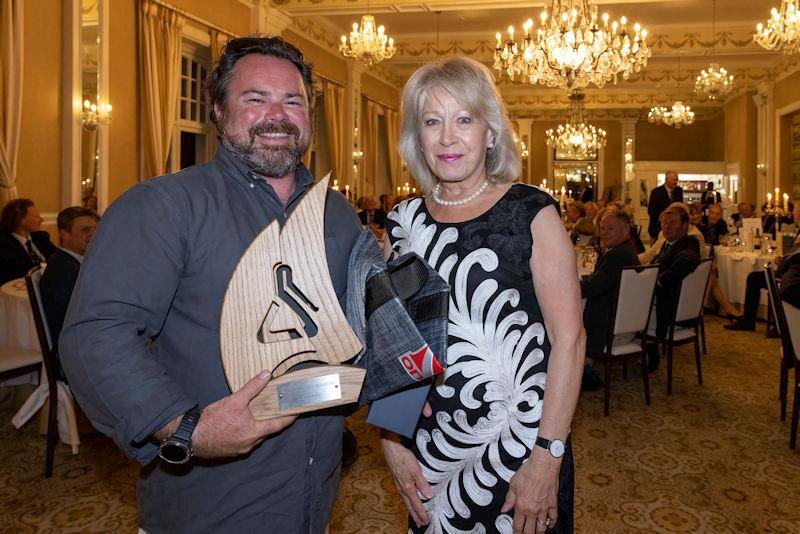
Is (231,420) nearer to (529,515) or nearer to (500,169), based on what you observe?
(529,515)

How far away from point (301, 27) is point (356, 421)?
7325mm

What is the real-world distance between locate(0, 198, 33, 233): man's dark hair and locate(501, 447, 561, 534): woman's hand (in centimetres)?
486

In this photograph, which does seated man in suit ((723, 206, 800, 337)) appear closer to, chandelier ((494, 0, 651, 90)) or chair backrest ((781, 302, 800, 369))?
chandelier ((494, 0, 651, 90))

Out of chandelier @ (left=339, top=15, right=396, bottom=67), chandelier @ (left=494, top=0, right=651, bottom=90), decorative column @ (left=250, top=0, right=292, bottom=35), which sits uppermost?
decorative column @ (left=250, top=0, right=292, bottom=35)

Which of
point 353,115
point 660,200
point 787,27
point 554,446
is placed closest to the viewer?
point 554,446

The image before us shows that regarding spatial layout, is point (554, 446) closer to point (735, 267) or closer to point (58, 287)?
point (58, 287)

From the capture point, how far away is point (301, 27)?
31.5ft

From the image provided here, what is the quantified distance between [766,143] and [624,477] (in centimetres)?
1269

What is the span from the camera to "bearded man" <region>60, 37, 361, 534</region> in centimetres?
95

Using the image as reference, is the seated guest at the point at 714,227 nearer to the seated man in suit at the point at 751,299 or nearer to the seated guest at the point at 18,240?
the seated man in suit at the point at 751,299

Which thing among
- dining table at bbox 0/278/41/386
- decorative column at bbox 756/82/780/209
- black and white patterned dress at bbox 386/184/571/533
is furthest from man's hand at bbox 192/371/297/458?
decorative column at bbox 756/82/780/209

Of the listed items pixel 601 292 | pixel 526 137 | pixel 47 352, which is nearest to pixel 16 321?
pixel 47 352

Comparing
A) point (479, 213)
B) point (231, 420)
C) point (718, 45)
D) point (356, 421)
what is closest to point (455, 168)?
point (479, 213)

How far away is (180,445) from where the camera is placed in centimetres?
94
